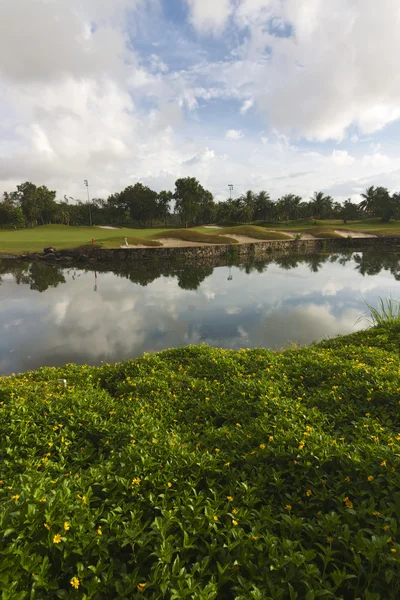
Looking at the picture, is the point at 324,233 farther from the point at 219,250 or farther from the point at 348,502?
the point at 348,502

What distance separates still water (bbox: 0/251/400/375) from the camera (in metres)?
11.3

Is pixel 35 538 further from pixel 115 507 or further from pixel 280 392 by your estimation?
pixel 280 392

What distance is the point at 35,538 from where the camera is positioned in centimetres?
239

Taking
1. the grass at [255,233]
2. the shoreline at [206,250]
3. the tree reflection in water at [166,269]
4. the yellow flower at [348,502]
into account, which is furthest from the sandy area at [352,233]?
the yellow flower at [348,502]

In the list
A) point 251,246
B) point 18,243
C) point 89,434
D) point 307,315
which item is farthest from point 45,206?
point 89,434

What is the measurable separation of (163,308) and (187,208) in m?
62.5

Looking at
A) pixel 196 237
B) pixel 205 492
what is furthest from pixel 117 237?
pixel 205 492

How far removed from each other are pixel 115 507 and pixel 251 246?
43.4 metres

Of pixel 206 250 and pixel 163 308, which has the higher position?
pixel 206 250

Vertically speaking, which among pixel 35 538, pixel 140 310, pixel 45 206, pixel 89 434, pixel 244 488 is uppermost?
pixel 45 206

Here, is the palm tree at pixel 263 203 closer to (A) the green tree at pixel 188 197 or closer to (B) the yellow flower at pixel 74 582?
(A) the green tree at pixel 188 197

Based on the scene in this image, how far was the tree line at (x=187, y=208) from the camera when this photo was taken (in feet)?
240

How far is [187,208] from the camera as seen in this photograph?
74438 mm

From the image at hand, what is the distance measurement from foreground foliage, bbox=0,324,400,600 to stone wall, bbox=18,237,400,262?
101ft
